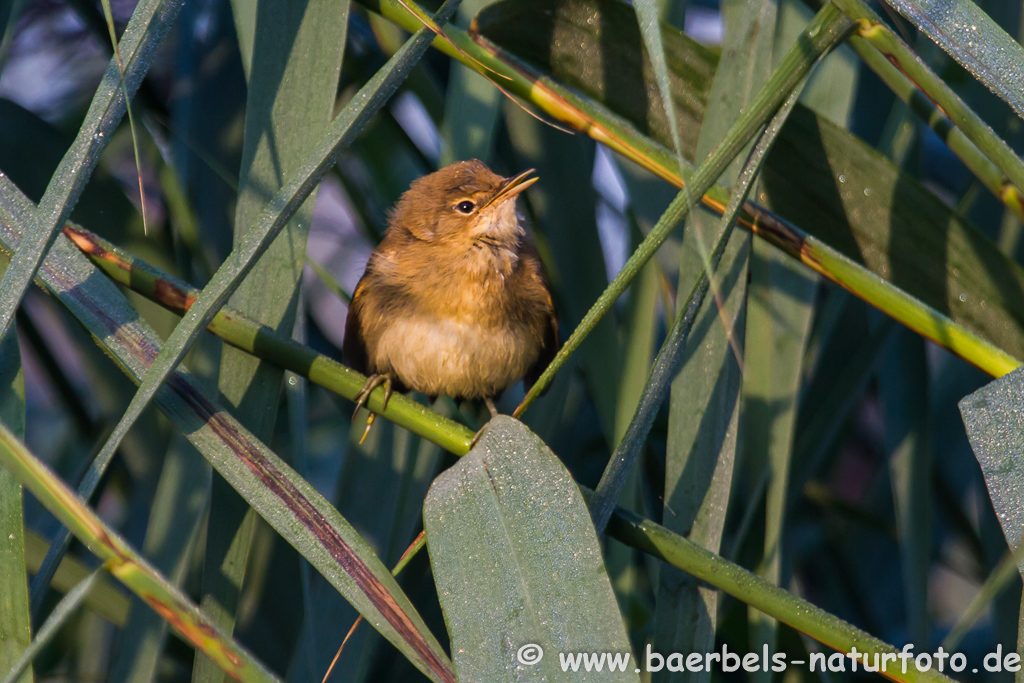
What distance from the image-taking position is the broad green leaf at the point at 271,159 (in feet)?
4.58

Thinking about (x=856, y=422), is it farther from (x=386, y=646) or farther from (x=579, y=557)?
(x=579, y=557)

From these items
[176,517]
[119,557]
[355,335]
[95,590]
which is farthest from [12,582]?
[355,335]

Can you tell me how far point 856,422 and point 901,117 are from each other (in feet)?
4.22

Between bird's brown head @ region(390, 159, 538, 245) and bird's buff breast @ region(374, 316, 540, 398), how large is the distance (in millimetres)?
230

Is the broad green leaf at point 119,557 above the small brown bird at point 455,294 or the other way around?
above

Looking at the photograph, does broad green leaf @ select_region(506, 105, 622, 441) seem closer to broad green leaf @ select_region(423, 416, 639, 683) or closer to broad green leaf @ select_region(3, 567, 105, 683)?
broad green leaf @ select_region(423, 416, 639, 683)

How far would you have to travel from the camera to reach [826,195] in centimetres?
162

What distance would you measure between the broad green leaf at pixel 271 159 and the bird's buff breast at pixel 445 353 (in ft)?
2.03

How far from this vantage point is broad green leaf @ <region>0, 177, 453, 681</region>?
0.99 metres

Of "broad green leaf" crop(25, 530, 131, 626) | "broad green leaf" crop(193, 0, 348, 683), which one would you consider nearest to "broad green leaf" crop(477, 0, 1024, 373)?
"broad green leaf" crop(193, 0, 348, 683)

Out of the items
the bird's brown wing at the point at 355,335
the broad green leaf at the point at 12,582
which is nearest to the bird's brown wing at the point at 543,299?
the bird's brown wing at the point at 355,335

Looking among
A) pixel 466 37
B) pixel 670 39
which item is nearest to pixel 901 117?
pixel 670 39

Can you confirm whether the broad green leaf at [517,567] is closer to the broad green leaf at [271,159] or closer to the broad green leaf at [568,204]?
the broad green leaf at [271,159]

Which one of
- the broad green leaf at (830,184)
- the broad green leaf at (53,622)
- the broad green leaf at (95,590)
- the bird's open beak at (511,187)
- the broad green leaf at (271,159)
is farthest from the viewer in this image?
the bird's open beak at (511,187)
